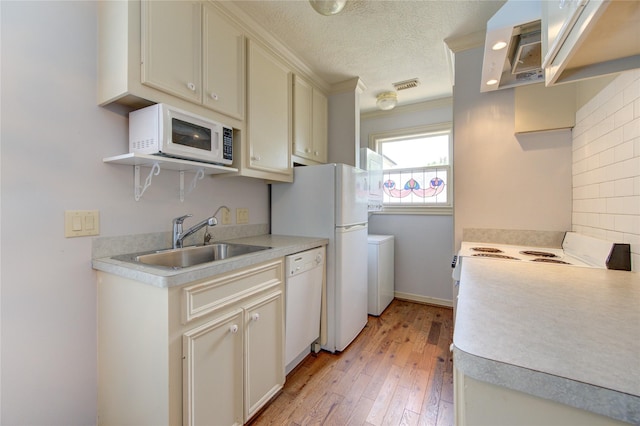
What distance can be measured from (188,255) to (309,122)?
1.55m

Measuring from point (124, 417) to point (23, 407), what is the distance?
0.39m

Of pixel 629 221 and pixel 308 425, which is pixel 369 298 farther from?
pixel 629 221

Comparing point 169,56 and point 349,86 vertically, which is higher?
point 349,86

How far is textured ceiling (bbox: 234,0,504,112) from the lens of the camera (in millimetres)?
1688

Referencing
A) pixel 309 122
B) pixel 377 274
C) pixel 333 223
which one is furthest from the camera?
pixel 377 274

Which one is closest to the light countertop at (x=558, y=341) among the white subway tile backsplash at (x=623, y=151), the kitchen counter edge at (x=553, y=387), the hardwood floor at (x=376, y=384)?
the kitchen counter edge at (x=553, y=387)

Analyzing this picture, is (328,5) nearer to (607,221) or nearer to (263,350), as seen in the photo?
(607,221)

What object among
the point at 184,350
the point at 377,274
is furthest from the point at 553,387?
the point at 377,274

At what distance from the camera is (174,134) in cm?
129

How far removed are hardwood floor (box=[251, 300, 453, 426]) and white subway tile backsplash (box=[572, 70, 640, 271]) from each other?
1.20 m

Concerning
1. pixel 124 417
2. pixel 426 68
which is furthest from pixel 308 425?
pixel 426 68

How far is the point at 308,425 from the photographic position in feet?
4.55

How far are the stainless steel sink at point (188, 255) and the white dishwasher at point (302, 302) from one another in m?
0.30

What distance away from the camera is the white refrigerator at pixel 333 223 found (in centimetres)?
207
